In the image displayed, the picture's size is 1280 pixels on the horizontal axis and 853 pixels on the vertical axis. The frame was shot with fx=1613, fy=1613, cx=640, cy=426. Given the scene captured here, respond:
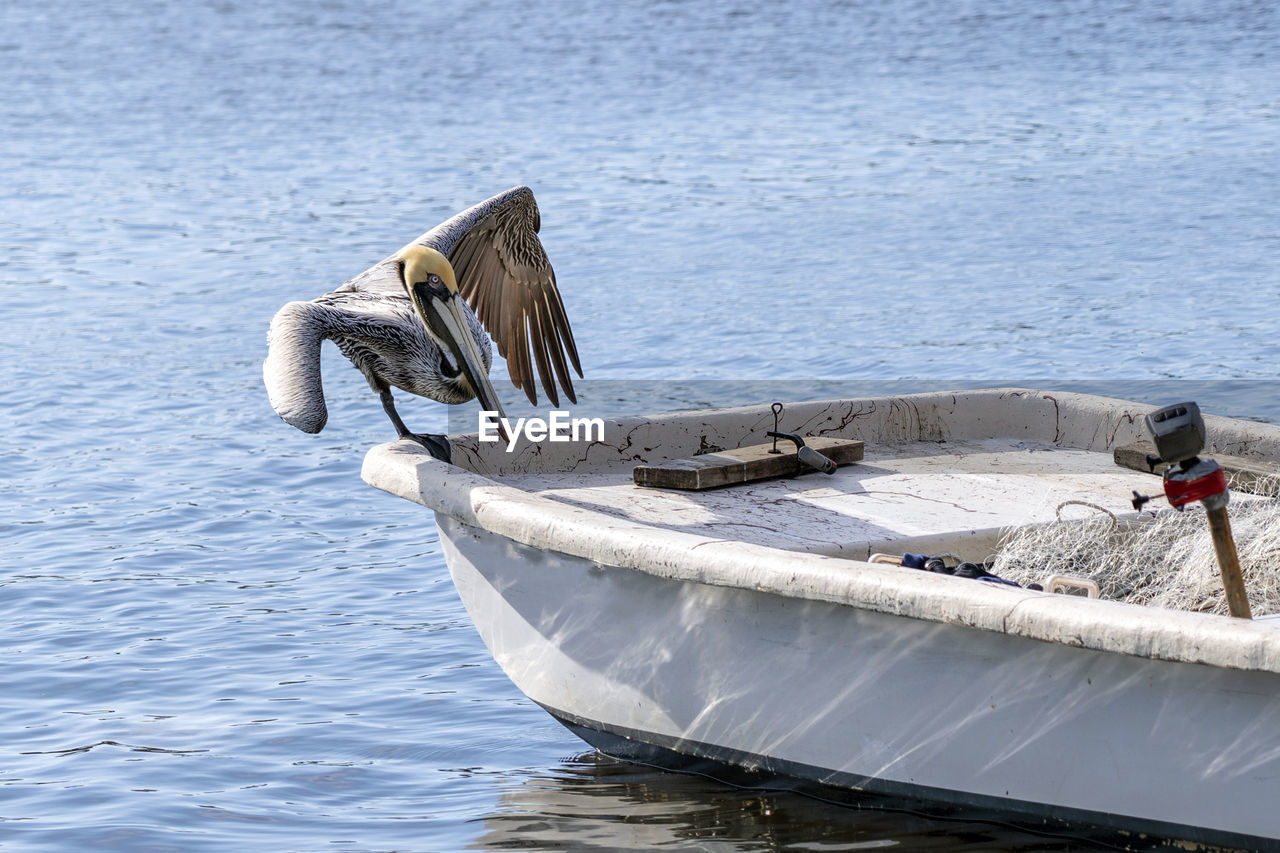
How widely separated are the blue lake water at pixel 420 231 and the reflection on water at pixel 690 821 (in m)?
0.01

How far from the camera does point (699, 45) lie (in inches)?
1108

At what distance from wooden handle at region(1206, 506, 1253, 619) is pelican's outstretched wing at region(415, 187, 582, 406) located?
3.08 metres

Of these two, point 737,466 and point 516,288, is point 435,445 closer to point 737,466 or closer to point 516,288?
point 737,466

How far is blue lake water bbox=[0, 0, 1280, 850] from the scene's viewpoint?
5.22 meters

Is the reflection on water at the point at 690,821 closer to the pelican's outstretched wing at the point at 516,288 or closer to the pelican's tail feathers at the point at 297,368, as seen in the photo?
the pelican's tail feathers at the point at 297,368

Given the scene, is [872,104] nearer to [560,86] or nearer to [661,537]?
[560,86]

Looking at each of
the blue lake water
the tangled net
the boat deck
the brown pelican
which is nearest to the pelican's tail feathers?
the brown pelican

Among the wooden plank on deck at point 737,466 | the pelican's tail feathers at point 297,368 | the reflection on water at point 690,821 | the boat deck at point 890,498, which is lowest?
the reflection on water at point 690,821

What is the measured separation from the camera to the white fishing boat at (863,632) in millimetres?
3516

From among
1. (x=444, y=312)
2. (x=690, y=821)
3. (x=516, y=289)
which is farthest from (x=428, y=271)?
(x=690, y=821)

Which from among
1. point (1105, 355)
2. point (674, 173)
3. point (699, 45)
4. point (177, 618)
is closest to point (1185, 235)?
point (1105, 355)

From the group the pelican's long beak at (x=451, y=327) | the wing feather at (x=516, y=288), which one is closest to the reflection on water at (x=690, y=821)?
the pelican's long beak at (x=451, y=327)

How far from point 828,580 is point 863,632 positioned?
7.9 inches

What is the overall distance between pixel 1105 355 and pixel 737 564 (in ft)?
25.3
